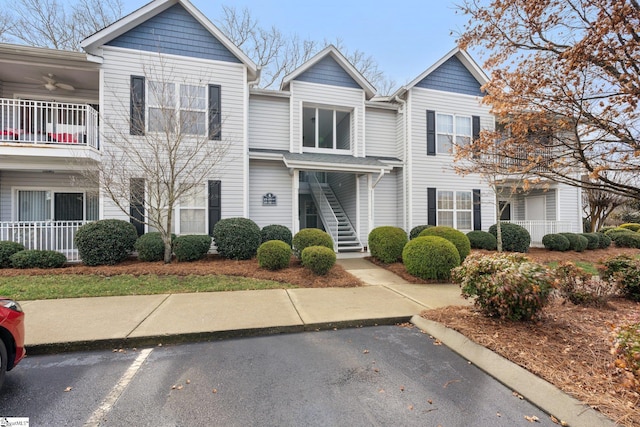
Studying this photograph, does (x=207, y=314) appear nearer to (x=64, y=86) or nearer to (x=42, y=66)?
(x=42, y=66)

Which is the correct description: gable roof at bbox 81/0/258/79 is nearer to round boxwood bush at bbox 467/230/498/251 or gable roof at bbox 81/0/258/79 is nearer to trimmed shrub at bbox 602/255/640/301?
round boxwood bush at bbox 467/230/498/251

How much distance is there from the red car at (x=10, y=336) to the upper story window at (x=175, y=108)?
621 centimetres

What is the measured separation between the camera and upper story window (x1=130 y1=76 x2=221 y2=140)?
28.3 feet

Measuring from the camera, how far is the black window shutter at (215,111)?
9.85 metres

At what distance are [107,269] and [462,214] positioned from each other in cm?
1267

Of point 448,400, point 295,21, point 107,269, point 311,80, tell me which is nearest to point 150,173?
point 107,269

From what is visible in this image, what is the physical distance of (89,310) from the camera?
500 cm

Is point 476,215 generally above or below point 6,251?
above

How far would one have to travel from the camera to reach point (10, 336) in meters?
2.87

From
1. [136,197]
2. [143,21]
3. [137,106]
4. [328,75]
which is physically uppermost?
[143,21]

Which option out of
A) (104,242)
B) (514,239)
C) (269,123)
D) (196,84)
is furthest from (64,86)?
(514,239)

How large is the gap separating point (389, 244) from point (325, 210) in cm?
398

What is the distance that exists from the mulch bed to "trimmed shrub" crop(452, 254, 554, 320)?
3140 millimetres

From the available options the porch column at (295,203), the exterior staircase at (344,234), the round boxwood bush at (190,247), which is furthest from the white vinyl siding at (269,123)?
the round boxwood bush at (190,247)
